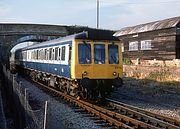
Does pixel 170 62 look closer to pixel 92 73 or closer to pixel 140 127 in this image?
pixel 92 73

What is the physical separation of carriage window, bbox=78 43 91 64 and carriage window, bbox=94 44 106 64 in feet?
1.04

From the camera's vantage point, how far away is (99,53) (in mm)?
15078

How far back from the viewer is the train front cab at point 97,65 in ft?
48.1

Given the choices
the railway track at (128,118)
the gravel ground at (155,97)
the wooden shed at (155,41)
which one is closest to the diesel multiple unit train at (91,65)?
the railway track at (128,118)

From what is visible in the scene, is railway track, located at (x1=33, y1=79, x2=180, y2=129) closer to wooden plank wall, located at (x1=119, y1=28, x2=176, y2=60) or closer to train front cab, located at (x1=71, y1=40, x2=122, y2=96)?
train front cab, located at (x1=71, y1=40, x2=122, y2=96)

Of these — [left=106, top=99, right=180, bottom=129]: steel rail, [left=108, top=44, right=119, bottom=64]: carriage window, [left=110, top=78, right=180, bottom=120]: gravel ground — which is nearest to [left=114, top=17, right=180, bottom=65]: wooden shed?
[left=110, top=78, right=180, bottom=120]: gravel ground

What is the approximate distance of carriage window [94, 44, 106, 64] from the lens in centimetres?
1502

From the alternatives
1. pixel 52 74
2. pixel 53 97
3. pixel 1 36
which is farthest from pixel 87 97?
pixel 1 36

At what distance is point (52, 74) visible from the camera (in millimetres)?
19078

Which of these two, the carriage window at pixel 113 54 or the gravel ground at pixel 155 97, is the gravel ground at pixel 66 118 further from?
the gravel ground at pixel 155 97

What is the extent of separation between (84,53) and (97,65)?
743 millimetres

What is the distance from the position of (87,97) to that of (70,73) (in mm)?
1270

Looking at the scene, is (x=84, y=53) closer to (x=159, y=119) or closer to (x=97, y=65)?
(x=97, y=65)

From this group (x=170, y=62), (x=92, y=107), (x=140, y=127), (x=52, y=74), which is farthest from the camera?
(x=170, y=62)
